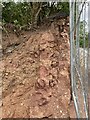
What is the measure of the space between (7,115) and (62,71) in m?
1.18

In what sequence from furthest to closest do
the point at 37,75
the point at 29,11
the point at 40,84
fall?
the point at 29,11, the point at 37,75, the point at 40,84

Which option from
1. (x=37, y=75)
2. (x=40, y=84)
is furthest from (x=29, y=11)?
(x=40, y=84)

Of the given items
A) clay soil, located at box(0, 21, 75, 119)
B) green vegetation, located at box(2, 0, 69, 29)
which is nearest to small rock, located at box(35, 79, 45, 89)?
clay soil, located at box(0, 21, 75, 119)

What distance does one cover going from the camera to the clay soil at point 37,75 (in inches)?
180

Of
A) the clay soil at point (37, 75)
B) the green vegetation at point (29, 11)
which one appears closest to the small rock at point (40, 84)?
the clay soil at point (37, 75)

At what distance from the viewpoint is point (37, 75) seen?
509 centimetres

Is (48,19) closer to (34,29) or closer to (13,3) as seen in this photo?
(34,29)

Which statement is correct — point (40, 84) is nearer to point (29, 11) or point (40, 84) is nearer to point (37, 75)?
point (37, 75)

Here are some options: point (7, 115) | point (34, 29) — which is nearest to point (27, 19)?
point (34, 29)

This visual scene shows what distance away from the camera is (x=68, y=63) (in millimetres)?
5391

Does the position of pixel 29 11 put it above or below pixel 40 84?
above

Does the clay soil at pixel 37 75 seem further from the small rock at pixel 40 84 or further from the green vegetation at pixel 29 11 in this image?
the green vegetation at pixel 29 11

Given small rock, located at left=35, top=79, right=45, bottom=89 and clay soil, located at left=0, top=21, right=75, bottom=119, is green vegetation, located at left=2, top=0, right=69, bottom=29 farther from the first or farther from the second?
small rock, located at left=35, top=79, right=45, bottom=89

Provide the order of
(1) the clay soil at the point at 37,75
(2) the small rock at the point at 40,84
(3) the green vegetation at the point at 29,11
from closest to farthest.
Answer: (1) the clay soil at the point at 37,75 < (2) the small rock at the point at 40,84 < (3) the green vegetation at the point at 29,11
